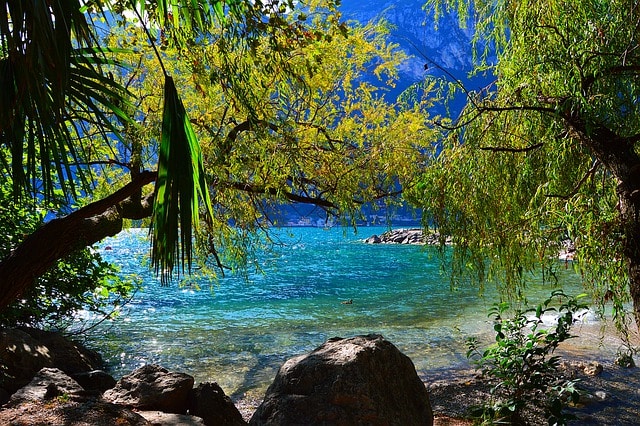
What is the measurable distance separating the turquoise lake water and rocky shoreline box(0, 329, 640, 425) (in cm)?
163

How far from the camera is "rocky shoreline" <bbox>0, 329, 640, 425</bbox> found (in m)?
4.74

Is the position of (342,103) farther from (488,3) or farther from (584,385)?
(584,385)

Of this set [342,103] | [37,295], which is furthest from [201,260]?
[342,103]

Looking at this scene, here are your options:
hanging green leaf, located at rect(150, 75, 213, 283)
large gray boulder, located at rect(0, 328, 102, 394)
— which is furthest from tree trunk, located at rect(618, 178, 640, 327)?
large gray boulder, located at rect(0, 328, 102, 394)

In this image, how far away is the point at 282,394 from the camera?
500 centimetres

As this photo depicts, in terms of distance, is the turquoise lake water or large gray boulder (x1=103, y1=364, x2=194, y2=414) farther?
the turquoise lake water

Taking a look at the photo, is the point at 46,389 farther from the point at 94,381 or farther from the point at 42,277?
the point at 42,277

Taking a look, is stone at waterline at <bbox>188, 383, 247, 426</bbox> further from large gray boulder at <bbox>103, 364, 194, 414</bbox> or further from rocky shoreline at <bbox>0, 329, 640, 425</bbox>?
large gray boulder at <bbox>103, 364, 194, 414</bbox>

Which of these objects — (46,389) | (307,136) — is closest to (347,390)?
(46,389)

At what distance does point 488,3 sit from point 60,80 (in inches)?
223

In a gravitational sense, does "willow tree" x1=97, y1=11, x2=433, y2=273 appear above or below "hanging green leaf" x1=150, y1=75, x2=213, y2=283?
above

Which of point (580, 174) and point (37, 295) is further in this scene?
point (37, 295)

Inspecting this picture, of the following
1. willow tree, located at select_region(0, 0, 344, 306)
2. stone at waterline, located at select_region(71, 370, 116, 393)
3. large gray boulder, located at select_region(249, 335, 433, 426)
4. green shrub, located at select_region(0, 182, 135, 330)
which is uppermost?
willow tree, located at select_region(0, 0, 344, 306)

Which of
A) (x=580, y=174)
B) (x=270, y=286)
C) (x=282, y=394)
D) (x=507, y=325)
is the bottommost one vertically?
(x=270, y=286)
